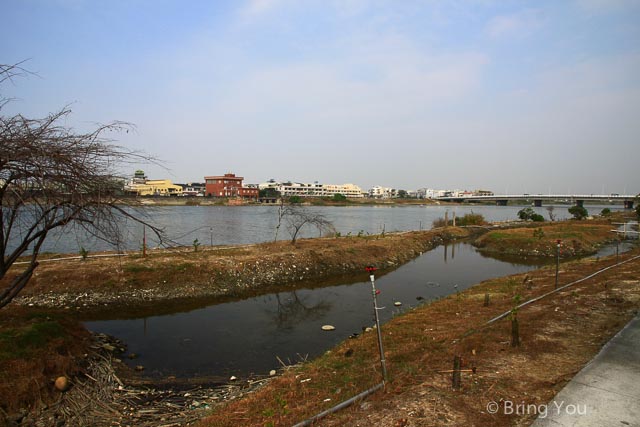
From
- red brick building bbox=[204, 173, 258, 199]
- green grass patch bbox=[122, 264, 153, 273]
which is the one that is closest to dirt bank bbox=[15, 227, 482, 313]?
green grass patch bbox=[122, 264, 153, 273]

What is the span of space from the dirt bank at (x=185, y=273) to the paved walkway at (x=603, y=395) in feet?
53.8

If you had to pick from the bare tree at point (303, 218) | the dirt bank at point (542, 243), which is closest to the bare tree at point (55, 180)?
the bare tree at point (303, 218)

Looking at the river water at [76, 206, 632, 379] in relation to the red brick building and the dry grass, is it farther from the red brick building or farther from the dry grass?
the red brick building

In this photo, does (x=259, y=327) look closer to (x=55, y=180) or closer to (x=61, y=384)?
(x=61, y=384)

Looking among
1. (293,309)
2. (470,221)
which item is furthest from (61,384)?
(470,221)

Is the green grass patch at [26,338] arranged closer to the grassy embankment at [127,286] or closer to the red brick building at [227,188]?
the grassy embankment at [127,286]

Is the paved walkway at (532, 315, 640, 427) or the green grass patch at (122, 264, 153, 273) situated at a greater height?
the paved walkway at (532, 315, 640, 427)

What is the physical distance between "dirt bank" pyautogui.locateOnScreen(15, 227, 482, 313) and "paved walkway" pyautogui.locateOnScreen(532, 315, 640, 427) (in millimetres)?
16383

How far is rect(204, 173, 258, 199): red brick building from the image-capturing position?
136 metres

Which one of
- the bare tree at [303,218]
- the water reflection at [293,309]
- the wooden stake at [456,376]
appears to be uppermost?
the bare tree at [303,218]

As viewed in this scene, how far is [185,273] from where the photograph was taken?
1984cm

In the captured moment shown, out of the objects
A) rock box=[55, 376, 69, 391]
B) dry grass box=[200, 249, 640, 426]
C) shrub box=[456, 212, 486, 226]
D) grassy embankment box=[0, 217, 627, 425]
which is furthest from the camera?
shrub box=[456, 212, 486, 226]

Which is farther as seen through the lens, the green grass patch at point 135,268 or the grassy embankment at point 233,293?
the green grass patch at point 135,268

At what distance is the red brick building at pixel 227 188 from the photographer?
448 feet
